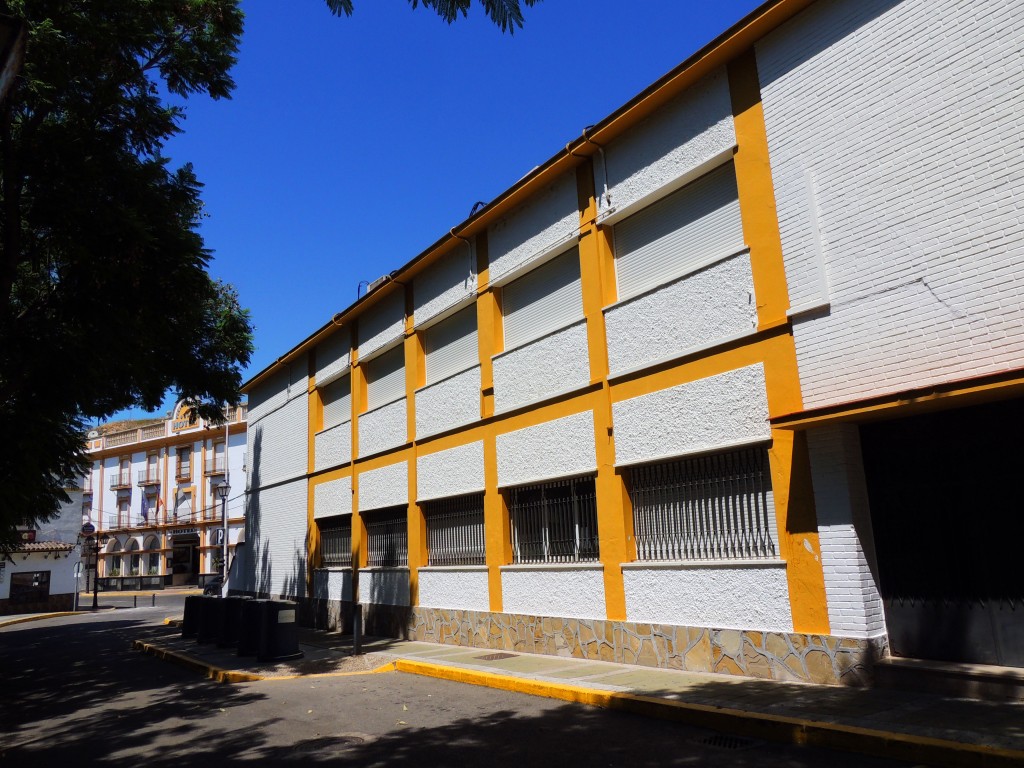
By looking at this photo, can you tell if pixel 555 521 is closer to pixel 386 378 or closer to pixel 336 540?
pixel 386 378

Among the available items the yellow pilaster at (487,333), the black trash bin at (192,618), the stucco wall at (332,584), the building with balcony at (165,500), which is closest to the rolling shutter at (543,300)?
the yellow pilaster at (487,333)

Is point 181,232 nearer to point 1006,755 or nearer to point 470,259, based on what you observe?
point 470,259

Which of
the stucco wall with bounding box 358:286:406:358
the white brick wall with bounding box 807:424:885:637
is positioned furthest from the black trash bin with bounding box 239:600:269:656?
the white brick wall with bounding box 807:424:885:637

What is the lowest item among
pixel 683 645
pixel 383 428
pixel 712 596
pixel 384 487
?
pixel 683 645

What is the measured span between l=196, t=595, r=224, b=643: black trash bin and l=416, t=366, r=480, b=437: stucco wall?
18.5ft

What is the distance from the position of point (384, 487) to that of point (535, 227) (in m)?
6.89

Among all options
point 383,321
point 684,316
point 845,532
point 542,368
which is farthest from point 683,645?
point 383,321

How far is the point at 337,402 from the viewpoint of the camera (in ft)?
65.3

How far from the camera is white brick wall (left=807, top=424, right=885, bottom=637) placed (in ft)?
25.6

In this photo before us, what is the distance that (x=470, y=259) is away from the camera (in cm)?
1445

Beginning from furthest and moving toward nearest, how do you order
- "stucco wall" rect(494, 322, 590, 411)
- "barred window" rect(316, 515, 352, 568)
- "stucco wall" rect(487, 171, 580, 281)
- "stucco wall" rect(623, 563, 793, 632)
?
1. "barred window" rect(316, 515, 352, 568)
2. "stucco wall" rect(487, 171, 580, 281)
3. "stucco wall" rect(494, 322, 590, 411)
4. "stucco wall" rect(623, 563, 793, 632)

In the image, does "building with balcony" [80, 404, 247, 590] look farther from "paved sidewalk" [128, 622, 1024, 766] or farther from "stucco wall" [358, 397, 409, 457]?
"paved sidewalk" [128, 622, 1024, 766]

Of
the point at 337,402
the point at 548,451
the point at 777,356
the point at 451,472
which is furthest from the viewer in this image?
the point at 337,402

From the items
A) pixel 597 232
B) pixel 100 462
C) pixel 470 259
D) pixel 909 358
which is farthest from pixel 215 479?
pixel 909 358
